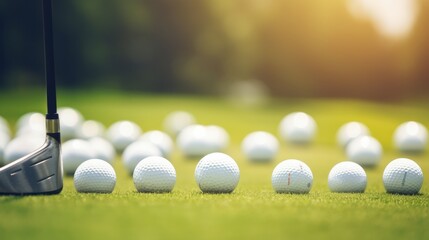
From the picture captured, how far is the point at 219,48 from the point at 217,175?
38345 mm

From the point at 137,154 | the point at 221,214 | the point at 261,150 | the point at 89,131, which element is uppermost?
the point at 89,131

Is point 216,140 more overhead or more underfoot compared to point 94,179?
more overhead

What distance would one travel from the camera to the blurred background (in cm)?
4359

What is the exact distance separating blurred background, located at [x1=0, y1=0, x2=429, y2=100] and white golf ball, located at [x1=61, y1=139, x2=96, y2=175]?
3005 cm

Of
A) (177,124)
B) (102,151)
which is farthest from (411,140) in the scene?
(102,151)

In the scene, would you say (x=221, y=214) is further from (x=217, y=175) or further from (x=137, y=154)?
(x=137, y=154)

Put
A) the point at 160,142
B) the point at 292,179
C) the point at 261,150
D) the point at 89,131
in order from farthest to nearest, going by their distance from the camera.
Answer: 1. the point at 89,131
2. the point at 261,150
3. the point at 160,142
4. the point at 292,179

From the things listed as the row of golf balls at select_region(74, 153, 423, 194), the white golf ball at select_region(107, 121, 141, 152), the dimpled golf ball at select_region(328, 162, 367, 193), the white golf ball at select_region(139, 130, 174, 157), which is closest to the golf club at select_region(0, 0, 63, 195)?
the row of golf balls at select_region(74, 153, 423, 194)

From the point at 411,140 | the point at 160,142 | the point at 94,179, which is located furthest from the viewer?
the point at 411,140

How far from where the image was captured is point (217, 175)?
9312 mm

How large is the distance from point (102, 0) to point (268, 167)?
32953 millimetres

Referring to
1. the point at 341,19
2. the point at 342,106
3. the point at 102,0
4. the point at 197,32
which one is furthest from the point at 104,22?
the point at 341,19

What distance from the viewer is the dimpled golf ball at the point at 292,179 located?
9.45 meters

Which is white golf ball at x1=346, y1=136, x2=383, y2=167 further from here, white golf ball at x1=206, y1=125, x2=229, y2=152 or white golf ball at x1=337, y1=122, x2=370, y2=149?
white golf ball at x1=206, y1=125, x2=229, y2=152
